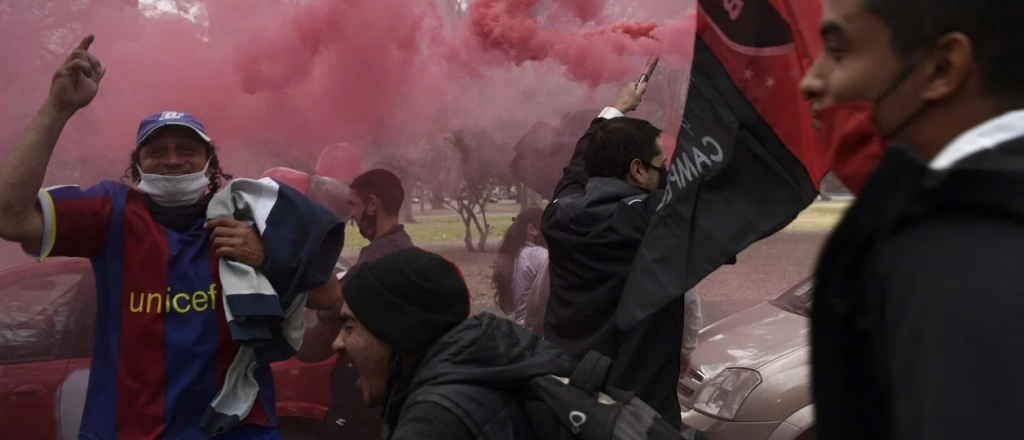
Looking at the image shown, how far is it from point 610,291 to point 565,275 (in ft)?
0.77

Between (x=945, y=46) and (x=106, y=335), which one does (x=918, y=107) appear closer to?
(x=945, y=46)

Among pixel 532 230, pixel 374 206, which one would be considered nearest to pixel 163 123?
pixel 374 206

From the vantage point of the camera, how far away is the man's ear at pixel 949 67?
0.84 m

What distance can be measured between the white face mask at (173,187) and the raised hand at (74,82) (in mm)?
292

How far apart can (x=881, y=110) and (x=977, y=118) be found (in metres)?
0.10

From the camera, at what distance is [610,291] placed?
295 centimetres

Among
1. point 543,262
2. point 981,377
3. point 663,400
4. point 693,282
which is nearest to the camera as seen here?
point 981,377

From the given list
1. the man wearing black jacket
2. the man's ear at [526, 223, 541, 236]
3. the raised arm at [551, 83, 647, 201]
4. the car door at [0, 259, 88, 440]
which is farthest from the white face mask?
the man's ear at [526, 223, 541, 236]

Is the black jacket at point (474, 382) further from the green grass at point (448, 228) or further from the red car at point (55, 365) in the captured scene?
the green grass at point (448, 228)

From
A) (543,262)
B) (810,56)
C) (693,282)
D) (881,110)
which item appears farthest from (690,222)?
(543,262)

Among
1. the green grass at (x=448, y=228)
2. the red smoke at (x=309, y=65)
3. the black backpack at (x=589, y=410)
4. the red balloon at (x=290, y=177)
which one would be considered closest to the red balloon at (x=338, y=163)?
the red smoke at (x=309, y=65)

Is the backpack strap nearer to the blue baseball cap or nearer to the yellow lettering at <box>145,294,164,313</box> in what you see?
the yellow lettering at <box>145,294,164,313</box>

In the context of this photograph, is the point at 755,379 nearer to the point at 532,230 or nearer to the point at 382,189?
the point at 532,230

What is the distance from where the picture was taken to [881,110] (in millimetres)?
916
